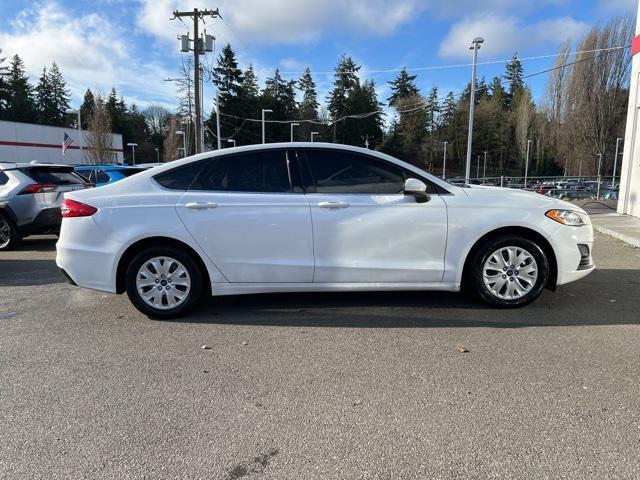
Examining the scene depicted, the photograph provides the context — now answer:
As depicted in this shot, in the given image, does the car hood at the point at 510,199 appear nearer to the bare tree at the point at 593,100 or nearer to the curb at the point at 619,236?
the curb at the point at 619,236

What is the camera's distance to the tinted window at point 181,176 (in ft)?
15.1

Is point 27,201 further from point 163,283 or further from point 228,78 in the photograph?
Result: point 228,78

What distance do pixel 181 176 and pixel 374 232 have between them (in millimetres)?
1977

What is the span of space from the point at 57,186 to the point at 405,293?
6963mm

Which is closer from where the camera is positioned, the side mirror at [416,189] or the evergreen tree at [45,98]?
the side mirror at [416,189]

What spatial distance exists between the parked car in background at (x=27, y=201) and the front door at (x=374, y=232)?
20.8ft

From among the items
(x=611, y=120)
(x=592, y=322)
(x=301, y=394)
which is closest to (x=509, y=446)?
(x=301, y=394)

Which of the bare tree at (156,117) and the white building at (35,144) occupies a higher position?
the bare tree at (156,117)

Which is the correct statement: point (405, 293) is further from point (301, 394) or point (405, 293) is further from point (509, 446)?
point (509, 446)

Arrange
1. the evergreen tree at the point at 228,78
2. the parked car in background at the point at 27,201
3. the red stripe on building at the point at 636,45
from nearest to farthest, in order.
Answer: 1. the parked car in background at the point at 27,201
2. the red stripe on building at the point at 636,45
3. the evergreen tree at the point at 228,78

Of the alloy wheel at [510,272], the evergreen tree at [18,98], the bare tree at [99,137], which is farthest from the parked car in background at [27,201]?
the evergreen tree at [18,98]

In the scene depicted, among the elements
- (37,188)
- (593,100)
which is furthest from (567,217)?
(593,100)

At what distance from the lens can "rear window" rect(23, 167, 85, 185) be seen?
8.71 m

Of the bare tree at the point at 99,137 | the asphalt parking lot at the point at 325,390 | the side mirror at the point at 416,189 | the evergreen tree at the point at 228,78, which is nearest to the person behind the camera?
the asphalt parking lot at the point at 325,390
